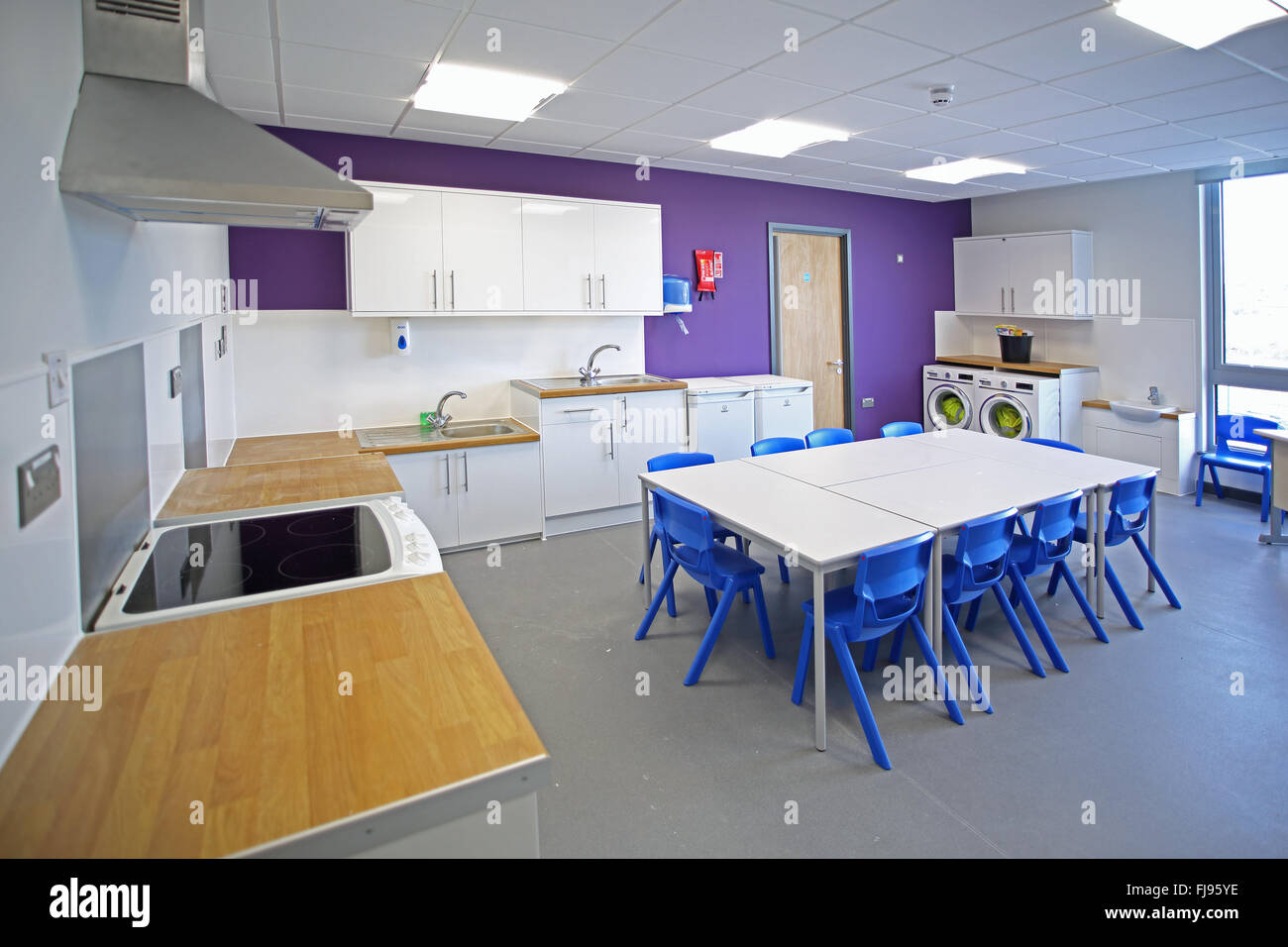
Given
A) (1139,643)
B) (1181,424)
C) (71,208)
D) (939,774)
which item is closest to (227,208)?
(71,208)

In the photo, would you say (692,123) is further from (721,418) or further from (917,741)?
(917,741)

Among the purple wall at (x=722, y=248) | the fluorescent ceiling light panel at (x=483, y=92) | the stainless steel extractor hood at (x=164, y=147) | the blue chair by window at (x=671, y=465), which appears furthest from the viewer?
the purple wall at (x=722, y=248)

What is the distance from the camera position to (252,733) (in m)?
1.34

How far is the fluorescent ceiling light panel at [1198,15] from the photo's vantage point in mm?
2861

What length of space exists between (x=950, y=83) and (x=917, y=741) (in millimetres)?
3149

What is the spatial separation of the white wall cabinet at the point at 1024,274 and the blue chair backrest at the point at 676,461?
463 cm

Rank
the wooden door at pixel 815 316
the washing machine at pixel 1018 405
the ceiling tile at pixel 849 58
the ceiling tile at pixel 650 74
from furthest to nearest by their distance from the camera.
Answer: the wooden door at pixel 815 316
the washing machine at pixel 1018 405
the ceiling tile at pixel 650 74
the ceiling tile at pixel 849 58

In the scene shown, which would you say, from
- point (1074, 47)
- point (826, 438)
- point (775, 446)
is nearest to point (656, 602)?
point (775, 446)

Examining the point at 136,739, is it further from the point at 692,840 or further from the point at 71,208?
the point at 692,840

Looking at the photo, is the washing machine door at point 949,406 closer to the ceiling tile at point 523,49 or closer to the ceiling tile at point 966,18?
the ceiling tile at point 966,18

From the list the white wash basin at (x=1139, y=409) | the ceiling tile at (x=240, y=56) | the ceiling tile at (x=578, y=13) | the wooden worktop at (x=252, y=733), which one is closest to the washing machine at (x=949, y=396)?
the white wash basin at (x=1139, y=409)

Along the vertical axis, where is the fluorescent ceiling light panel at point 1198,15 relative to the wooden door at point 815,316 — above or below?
above

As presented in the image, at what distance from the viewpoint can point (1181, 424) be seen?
237 inches

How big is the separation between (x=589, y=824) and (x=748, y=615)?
5.79 feet
